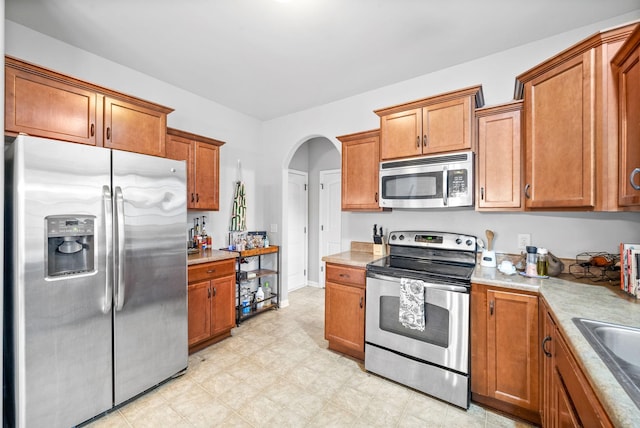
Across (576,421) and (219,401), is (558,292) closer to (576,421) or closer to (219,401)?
(576,421)

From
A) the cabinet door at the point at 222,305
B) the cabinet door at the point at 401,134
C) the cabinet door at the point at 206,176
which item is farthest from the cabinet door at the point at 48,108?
the cabinet door at the point at 401,134

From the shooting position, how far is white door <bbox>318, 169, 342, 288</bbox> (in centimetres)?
482

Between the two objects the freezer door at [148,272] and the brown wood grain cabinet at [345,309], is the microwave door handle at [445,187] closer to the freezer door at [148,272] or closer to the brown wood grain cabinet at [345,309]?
the brown wood grain cabinet at [345,309]

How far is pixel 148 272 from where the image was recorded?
2068 mm

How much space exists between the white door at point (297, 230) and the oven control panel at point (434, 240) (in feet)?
7.50

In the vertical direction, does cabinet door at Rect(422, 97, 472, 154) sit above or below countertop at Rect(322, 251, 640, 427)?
above

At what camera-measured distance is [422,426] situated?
179 cm

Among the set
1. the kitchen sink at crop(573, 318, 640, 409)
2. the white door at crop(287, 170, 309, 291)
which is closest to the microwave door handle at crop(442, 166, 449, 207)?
the kitchen sink at crop(573, 318, 640, 409)

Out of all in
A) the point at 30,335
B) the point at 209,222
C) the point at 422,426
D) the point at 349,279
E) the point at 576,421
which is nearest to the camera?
the point at 576,421

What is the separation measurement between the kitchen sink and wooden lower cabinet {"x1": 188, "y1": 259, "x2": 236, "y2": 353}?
276 centimetres

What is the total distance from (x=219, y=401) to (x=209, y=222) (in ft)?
6.82

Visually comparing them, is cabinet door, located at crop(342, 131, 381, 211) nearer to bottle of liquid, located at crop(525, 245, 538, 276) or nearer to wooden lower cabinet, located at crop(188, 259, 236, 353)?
bottle of liquid, located at crop(525, 245, 538, 276)

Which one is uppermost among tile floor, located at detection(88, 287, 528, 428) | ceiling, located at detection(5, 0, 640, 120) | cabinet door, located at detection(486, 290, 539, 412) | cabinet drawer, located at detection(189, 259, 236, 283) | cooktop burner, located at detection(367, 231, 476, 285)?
ceiling, located at detection(5, 0, 640, 120)

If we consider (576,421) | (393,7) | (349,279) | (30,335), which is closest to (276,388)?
(349,279)
